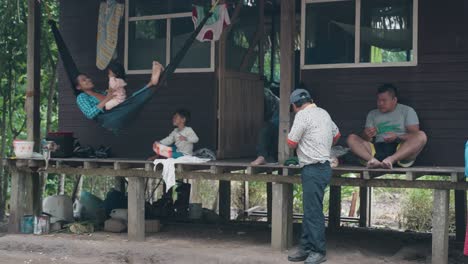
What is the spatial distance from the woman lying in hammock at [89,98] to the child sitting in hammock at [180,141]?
642mm

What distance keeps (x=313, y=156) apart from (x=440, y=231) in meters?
1.58

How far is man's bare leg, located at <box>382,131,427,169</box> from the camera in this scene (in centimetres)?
685

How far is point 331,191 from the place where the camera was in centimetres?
1044

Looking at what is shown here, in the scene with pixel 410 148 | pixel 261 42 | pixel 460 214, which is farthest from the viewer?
pixel 261 42

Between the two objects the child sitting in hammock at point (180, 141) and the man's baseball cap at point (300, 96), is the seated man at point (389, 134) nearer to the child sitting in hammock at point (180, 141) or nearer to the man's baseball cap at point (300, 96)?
the man's baseball cap at point (300, 96)

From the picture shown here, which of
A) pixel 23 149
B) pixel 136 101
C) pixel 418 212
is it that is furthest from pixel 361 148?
pixel 418 212

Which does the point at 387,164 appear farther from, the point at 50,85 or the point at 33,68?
the point at 50,85

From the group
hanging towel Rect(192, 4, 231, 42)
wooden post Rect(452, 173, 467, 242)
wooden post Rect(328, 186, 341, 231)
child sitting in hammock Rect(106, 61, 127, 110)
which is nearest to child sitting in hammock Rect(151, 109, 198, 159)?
child sitting in hammock Rect(106, 61, 127, 110)

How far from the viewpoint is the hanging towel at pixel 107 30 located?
31.0ft

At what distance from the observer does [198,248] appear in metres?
7.73

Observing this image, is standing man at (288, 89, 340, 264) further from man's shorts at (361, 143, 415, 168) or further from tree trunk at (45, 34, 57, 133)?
tree trunk at (45, 34, 57, 133)

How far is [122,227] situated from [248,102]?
8.35ft

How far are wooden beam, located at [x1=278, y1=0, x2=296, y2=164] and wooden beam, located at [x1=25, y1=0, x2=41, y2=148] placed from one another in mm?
3670

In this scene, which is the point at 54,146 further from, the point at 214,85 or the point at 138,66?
the point at 214,85
